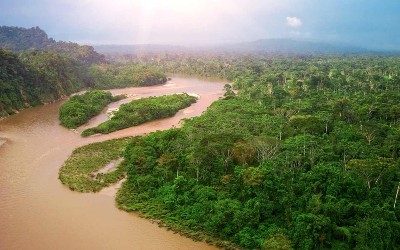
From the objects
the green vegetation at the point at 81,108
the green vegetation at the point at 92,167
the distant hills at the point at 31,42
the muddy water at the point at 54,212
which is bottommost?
the muddy water at the point at 54,212

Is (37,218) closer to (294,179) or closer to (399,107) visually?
(294,179)

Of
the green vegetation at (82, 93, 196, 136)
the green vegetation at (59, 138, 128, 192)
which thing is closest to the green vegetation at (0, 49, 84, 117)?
the green vegetation at (82, 93, 196, 136)

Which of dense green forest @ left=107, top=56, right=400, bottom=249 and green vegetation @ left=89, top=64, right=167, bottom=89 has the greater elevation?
dense green forest @ left=107, top=56, right=400, bottom=249

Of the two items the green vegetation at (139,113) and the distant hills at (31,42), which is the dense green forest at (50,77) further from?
the green vegetation at (139,113)

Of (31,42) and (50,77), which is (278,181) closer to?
(50,77)

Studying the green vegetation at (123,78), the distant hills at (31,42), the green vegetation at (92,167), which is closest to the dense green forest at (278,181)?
the green vegetation at (92,167)

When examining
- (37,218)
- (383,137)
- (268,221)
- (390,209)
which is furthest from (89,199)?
(383,137)

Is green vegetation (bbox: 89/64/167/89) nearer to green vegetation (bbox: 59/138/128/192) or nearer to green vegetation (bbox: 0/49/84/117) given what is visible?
green vegetation (bbox: 0/49/84/117)
